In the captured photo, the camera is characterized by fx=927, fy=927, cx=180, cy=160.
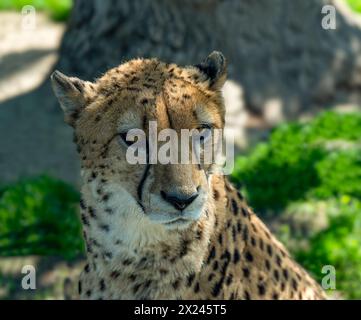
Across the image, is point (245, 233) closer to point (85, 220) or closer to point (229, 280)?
point (229, 280)

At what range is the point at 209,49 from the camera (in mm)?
7996

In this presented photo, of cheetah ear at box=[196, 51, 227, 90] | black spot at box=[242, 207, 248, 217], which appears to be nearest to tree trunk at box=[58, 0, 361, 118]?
black spot at box=[242, 207, 248, 217]

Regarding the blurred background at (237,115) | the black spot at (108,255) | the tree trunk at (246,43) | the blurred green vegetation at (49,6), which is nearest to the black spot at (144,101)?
the black spot at (108,255)

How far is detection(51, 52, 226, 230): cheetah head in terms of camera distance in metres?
3.66

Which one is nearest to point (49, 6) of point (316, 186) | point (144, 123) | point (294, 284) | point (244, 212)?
point (316, 186)

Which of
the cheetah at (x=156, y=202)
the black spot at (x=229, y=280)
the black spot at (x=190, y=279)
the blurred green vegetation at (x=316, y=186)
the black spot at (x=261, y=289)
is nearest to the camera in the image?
the cheetah at (x=156, y=202)

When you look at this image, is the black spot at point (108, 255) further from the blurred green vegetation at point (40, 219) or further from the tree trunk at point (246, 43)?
the tree trunk at point (246, 43)

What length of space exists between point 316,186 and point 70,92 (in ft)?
11.3

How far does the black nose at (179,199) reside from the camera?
359 centimetres

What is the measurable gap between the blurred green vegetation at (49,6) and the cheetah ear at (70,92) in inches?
238

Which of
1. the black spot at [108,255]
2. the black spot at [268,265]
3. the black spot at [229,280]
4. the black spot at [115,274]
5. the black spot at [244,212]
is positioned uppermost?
the black spot at [244,212]

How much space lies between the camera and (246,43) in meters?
8.39

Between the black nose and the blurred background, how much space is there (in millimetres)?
1999
